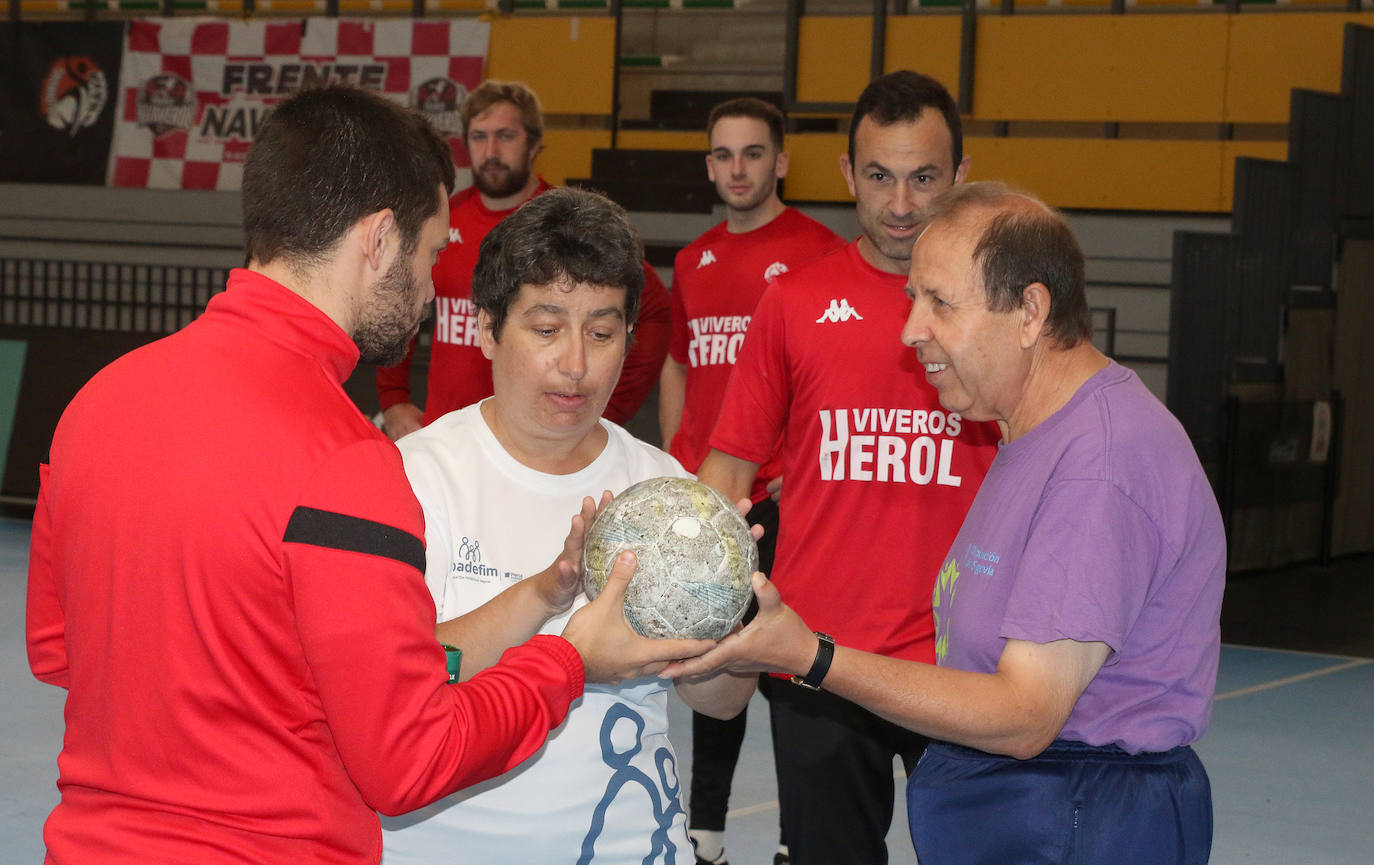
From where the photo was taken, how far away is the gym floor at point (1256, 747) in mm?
4578

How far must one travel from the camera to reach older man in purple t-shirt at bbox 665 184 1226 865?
6.52ft

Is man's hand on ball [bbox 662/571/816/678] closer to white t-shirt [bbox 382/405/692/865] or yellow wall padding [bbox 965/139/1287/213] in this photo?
white t-shirt [bbox 382/405/692/865]

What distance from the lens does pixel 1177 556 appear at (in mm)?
2037

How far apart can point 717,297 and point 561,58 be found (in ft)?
22.3

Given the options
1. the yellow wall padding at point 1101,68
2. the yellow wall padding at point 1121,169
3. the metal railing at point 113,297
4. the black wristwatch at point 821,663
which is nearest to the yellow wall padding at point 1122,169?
the yellow wall padding at point 1121,169

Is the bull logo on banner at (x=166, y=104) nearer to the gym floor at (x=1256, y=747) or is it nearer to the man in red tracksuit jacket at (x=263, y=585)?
the gym floor at (x=1256, y=747)

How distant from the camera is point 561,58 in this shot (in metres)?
11.3

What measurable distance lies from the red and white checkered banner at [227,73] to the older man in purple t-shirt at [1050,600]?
31.6ft

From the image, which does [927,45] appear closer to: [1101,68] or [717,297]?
[1101,68]

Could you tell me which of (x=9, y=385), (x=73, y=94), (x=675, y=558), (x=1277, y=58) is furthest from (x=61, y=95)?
(x=675, y=558)

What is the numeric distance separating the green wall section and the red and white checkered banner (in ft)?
7.75

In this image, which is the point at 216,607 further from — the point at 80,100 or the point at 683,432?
the point at 80,100

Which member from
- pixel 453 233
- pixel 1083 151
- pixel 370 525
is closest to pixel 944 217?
pixel 370 525

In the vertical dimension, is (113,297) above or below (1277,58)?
below
